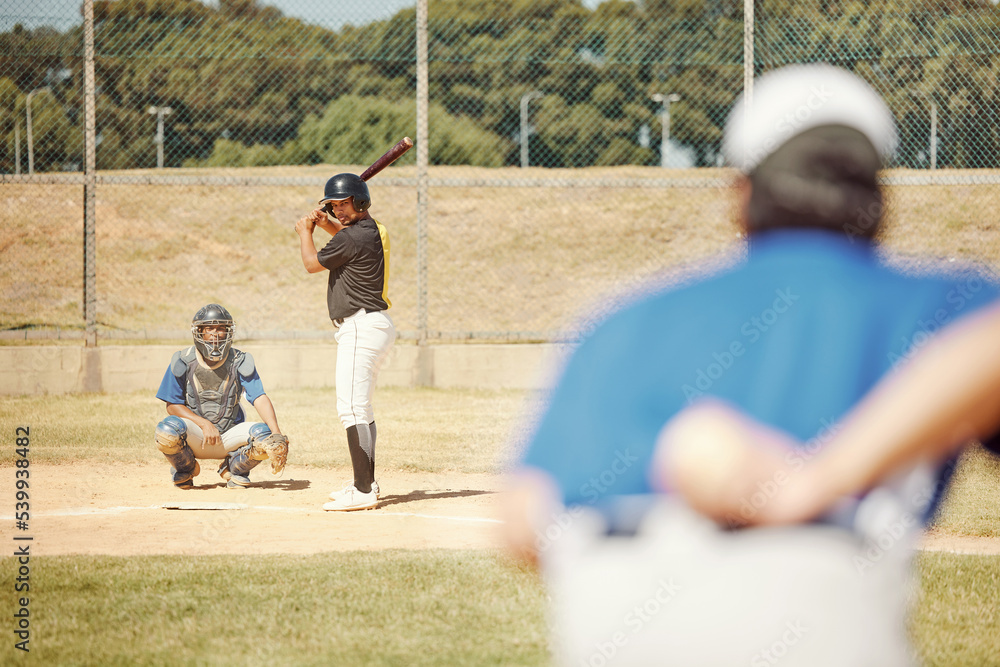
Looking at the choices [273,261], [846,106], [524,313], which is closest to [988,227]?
[524,313]

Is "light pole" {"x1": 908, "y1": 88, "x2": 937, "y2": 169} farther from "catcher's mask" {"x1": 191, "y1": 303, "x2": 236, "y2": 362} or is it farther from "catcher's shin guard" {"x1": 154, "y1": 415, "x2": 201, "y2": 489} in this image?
"catcher's shin guard" {"x1": 154, "y1": 415, "x2": 201, "y2": 489}

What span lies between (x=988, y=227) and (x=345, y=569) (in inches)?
659

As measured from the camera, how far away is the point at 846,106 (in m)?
1.28

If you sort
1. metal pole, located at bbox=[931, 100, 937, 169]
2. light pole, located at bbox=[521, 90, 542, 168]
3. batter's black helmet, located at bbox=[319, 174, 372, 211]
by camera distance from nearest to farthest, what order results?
batter's black helmet, located at bbox=[319, 174, 372, 211] < metal pole, located at bbox=[931, 100, 937, 169] < light pole, located at bbox=[521, 90, 542, 168]

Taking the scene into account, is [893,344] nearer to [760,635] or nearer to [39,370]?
[760,635]

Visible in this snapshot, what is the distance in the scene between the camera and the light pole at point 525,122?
17.4 m

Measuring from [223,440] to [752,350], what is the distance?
20.7 feet

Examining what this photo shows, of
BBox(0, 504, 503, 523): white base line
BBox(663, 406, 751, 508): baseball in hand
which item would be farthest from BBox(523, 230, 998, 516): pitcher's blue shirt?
BBox(0, 504, 503, 523): white base line

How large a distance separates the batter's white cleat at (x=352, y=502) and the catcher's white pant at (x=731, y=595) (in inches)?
208

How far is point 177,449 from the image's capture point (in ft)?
22.4

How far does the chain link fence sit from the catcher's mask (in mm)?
3935

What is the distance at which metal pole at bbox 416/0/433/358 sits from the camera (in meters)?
11.2

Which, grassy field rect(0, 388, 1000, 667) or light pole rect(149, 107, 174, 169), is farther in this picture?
light pole rect(149, 107, 174, 169)

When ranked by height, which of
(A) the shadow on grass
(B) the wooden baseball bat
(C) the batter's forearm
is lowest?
(A) the shadow on grass
